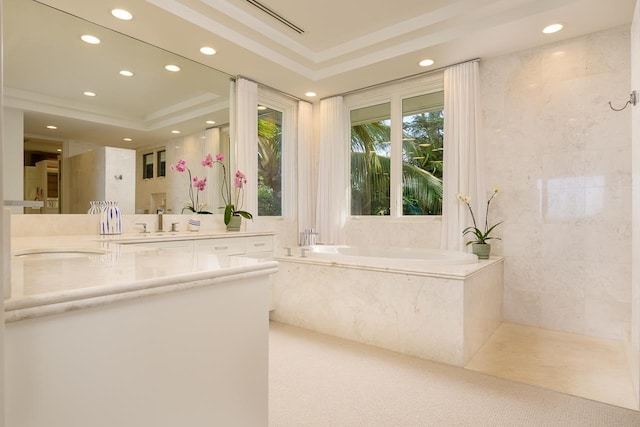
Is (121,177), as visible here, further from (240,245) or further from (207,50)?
(207,50)

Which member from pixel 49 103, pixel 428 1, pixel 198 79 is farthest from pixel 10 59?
pixel 428 1

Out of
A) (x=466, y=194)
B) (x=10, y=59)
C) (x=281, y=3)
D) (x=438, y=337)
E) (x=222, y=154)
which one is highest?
(x=281, y=3)

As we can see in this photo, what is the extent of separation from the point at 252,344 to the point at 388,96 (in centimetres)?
383

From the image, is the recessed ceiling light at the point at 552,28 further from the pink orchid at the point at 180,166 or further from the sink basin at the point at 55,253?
the sink basin at the point at 55,253

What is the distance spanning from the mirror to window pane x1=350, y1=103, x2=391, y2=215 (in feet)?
6.03

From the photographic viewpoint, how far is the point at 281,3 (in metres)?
2.90

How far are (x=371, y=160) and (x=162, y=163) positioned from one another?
2411 mm

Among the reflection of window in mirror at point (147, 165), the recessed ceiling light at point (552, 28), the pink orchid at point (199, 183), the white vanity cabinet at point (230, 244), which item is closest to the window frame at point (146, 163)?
the reflection of window in mirror at point (147, 165)

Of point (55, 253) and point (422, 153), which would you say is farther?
point (422, 153)

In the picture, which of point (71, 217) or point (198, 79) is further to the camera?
point (198, 79)

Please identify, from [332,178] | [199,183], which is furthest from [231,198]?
[332,178]

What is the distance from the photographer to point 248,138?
12.3 feet

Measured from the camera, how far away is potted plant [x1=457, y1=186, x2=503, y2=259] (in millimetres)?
3182

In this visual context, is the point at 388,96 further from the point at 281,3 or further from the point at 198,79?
the point at 198,79
